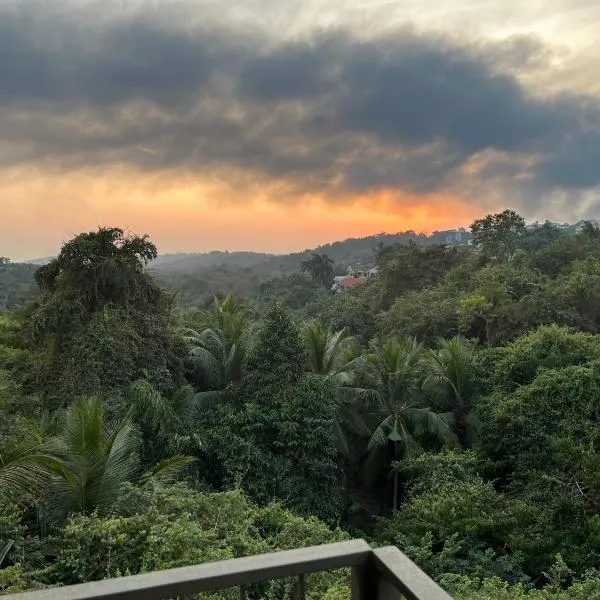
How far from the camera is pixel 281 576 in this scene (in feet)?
4.73

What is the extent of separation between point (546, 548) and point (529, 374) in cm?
565

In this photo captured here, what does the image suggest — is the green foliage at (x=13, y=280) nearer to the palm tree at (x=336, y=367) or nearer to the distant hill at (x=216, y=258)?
the palm tree at (x=336, y=367)

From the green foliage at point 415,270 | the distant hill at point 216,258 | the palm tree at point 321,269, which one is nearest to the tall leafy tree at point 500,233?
the green foliage at point 415,270

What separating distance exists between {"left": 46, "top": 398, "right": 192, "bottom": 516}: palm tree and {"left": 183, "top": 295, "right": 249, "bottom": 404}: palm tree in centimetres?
548

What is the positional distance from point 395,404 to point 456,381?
1838mm

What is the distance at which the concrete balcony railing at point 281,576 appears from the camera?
1355 millimetres

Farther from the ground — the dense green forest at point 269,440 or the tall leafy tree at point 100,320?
the tall leafy tree at point 100,320

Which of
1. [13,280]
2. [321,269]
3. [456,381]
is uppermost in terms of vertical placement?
[321,269]

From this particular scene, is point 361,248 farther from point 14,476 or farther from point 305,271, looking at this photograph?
point 14,476

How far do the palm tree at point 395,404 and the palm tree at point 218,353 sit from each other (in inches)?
138

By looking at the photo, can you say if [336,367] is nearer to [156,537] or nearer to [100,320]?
[100,320]

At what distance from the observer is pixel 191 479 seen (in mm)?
10141

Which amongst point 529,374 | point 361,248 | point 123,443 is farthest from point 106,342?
point 361,248

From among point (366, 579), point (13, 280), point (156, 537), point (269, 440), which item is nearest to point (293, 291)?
point (13, 280)
